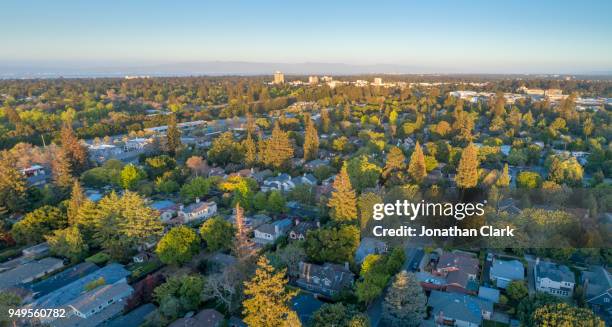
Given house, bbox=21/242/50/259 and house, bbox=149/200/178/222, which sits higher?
house, bbox=149/200/178/222

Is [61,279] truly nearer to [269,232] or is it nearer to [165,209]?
[165,209]

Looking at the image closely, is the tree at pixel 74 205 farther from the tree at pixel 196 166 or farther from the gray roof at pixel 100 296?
the tree at pixel 196 166

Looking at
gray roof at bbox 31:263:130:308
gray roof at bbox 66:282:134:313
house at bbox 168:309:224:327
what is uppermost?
house at bbox 168:309:224:327

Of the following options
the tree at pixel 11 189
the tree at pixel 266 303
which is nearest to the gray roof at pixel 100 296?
the tree at pixel 266 303

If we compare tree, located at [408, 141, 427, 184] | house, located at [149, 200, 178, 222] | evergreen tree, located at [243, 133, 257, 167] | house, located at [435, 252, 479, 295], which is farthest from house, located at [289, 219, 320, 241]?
evergreen tree, located at [243, 133, 257, 167]

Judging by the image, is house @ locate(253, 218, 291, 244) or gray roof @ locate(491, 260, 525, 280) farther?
house @ locate(253, 218, 291, 244)

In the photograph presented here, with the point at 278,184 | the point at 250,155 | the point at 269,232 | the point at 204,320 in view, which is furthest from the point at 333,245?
the point at 250,155

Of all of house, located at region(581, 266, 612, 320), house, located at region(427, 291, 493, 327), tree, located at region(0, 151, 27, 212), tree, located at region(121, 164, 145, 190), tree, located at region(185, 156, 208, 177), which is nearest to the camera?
house, located at region(427, 291, 493, 327)

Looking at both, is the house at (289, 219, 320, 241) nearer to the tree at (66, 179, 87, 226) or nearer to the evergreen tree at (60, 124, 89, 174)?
the tree at (66, 179, 87, 226)
